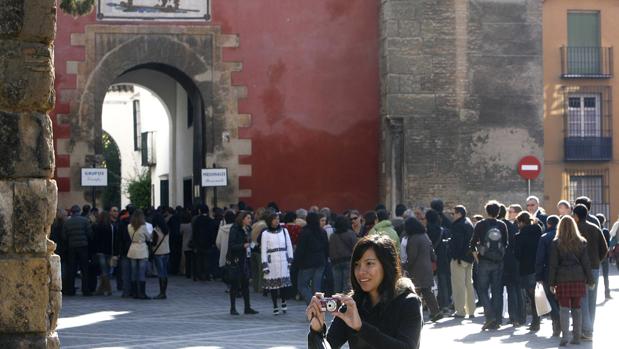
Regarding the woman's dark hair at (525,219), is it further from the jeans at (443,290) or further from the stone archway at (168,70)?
the stone archway at (168,70)

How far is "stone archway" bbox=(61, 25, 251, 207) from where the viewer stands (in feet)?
81.9

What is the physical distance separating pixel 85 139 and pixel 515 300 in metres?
10.7

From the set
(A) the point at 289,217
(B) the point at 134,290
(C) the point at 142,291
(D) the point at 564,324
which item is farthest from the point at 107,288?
(D) the point at 564,324

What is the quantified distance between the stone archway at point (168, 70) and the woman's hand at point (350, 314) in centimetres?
1935

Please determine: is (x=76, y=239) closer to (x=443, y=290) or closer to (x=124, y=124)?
(x=443, y=290)

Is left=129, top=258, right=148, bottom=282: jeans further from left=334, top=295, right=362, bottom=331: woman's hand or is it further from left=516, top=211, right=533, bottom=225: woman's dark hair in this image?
left=334, top=295, right=362, bottom=331: woman's hand

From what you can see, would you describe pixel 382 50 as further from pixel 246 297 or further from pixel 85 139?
pixel 246 297

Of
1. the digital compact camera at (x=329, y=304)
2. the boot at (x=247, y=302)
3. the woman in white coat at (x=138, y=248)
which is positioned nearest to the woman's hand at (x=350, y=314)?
the digital compact camera at (x=329, y=304)

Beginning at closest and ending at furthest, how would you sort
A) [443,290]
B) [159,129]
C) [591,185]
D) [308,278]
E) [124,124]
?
[308,278], [443,290], [591,185], [159,129], [124,124]

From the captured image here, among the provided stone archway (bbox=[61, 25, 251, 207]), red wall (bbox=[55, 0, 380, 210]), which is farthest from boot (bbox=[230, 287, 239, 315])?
red wall (bbox=[55, 0, 380, 210])

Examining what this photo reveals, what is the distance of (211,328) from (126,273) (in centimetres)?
495

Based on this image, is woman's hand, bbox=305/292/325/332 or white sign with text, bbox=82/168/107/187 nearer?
woman's hand, bbox=305/292/325/332

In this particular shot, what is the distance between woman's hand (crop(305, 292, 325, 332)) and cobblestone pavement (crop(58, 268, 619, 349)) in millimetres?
8642

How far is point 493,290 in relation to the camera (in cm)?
1656
